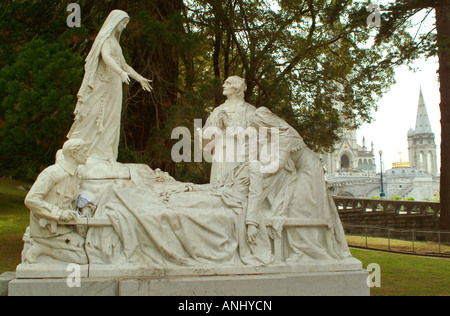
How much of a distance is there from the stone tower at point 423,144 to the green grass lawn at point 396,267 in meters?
77.5

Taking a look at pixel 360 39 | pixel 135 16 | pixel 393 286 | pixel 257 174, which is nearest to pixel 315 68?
pixel 360 39

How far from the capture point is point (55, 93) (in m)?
7.21

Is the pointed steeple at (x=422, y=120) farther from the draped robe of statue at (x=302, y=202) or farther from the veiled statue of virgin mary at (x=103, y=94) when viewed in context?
the veiled statue of virgin mary at (x=103, y=94)

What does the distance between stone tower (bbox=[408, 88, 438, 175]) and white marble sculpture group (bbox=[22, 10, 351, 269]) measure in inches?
3237

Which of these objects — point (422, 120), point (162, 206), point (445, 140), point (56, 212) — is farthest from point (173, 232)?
point (422, 120)

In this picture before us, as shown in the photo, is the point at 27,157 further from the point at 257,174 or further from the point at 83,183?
the point at 257,174

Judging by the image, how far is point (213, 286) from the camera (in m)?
4.60

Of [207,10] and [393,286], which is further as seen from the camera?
[207,10]

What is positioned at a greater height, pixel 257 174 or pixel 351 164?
pixel 351 164

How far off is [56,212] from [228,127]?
250cm

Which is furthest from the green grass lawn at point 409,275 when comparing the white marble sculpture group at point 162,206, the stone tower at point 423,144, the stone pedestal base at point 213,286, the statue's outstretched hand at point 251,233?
the stone tower at point 423,144

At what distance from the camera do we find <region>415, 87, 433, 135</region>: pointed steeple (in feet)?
267

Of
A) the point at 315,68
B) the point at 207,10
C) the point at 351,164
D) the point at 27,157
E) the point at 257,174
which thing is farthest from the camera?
the point at 351,164

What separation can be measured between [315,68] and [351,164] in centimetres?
7680
